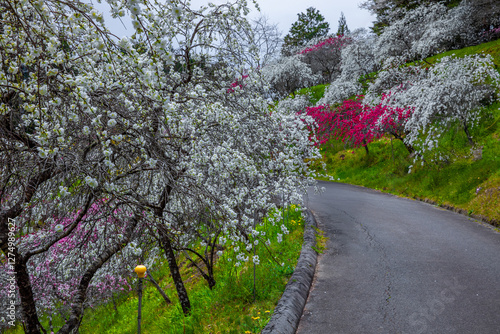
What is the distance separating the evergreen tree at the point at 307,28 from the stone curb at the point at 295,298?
44.2 m

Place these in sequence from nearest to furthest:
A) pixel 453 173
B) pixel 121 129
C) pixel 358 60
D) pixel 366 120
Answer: pixel 121 129 < pixel 453 173 < pixel 366 120 < pixel 358 60

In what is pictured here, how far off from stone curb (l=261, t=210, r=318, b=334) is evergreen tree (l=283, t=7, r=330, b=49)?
44.2 m

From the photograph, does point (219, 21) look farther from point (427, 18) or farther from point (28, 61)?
point (427, 18)

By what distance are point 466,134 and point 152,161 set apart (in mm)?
12861

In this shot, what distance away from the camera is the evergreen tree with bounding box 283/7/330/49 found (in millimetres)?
45938

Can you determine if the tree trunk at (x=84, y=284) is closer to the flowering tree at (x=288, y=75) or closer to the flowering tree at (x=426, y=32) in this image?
the flowering tree at (x=426, y=32)

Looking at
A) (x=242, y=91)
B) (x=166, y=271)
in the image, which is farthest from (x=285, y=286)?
(x=166, y=271)

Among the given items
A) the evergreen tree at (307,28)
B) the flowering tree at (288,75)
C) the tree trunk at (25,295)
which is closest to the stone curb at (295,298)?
the tree trunk at (25,295)

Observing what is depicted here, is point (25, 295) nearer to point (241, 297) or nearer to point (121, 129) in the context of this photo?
point (121, 129)

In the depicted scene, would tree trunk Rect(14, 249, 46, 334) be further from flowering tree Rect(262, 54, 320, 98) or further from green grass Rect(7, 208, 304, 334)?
flowering tree Rect(262, 54, 320, 98)

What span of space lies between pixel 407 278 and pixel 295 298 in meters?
2.14

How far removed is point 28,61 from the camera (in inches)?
116

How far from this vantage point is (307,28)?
46219 millimetres

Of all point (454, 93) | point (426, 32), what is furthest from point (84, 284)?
point (426, 32)
